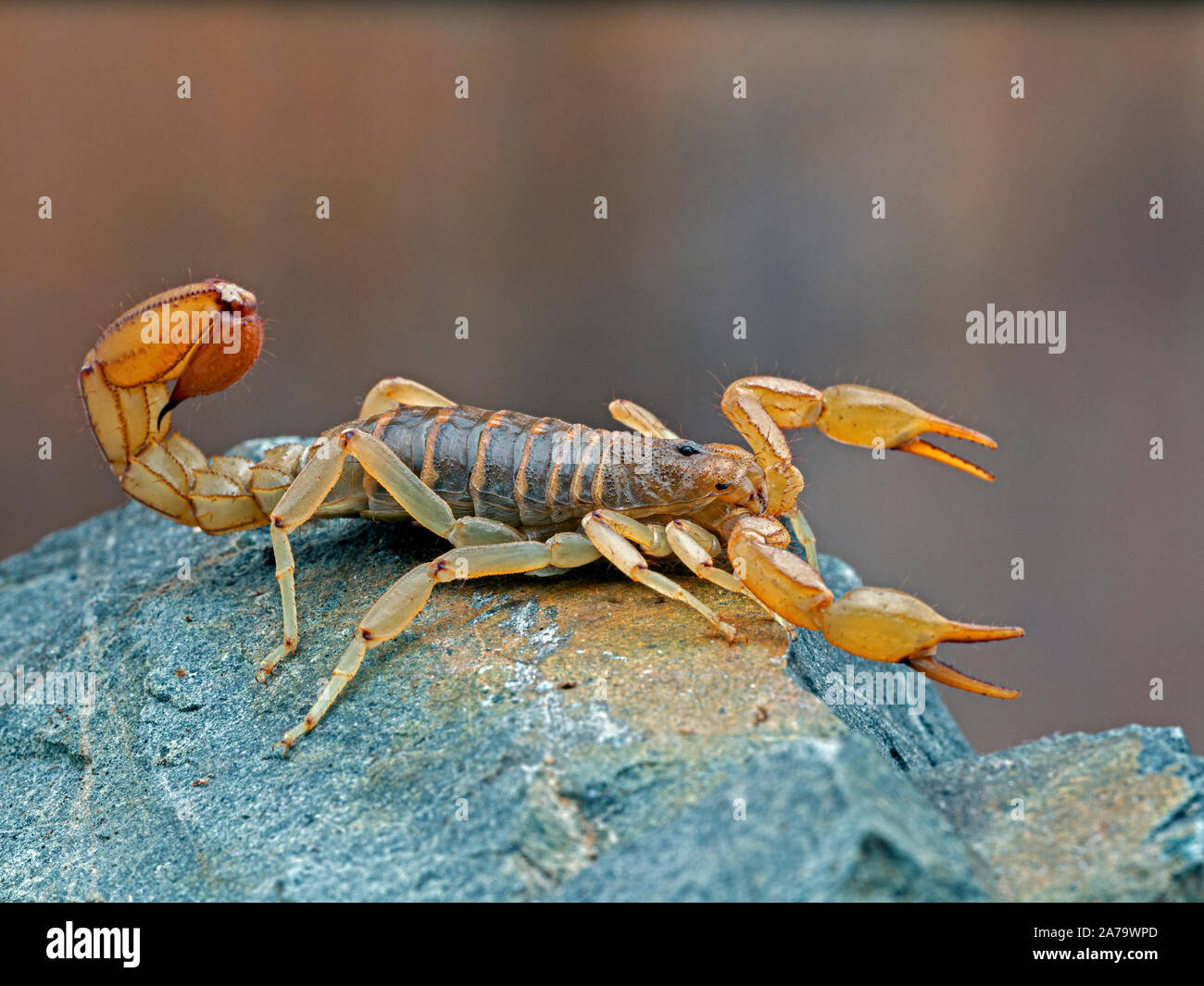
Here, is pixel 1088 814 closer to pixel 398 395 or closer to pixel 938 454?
pixel 938 454

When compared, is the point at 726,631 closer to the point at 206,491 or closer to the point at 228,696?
the point at 228,696

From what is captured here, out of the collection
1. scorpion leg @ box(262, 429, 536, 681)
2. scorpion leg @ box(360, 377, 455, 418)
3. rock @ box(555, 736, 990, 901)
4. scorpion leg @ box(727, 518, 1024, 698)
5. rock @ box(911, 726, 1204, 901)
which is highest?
scorpion leg @ box(360, 377, 455, 418)

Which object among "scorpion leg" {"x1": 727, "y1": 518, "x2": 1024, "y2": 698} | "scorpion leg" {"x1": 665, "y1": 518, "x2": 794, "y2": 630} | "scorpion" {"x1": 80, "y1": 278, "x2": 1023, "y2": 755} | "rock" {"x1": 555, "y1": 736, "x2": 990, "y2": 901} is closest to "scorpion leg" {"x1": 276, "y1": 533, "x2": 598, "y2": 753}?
"scorpion" {"x1": 80, "y1": 278, "x2": 1023, "y2": 755}

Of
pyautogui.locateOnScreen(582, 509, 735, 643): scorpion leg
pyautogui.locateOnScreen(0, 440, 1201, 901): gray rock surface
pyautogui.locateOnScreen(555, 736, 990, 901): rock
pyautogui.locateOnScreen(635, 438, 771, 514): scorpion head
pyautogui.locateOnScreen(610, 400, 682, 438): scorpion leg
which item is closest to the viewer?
pyautogui.locateOnScreen(555, 736, 990, 901): rock

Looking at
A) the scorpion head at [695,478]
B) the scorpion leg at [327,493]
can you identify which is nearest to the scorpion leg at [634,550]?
the scorpion head at [695,478]

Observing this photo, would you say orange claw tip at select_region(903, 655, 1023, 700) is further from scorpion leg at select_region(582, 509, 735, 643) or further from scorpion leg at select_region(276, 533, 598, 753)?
scorpion leg at select_region(276, 533, 598, 753)

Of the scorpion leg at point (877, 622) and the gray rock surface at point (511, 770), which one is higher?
the scorpion leg at point (877, 622)

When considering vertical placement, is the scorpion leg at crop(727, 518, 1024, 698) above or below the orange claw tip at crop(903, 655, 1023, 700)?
above

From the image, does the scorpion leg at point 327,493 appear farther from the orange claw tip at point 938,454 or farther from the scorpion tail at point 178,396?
the orange claw tip at point 938,454
